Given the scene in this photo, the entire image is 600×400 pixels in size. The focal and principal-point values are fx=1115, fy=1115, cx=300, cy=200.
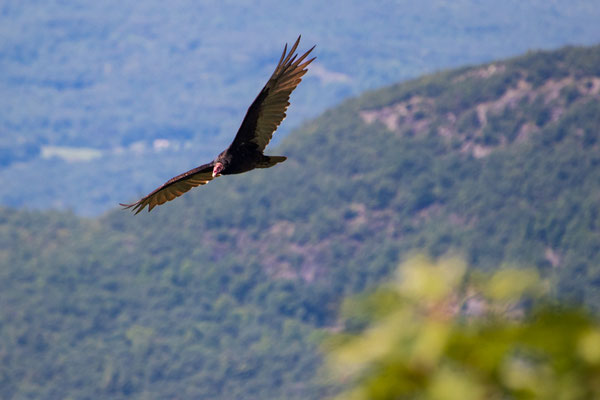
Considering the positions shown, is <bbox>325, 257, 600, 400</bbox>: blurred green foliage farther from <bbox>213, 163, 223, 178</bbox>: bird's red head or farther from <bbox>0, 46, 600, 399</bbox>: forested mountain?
<bbox>0, 46, 600, 399</bbox>: forested mountain

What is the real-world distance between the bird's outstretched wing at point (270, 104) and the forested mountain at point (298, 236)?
101 metres

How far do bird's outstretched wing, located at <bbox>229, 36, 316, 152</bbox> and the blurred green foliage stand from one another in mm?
9432

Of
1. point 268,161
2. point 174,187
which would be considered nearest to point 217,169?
point 268,161

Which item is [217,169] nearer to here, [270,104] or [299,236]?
[270,104]

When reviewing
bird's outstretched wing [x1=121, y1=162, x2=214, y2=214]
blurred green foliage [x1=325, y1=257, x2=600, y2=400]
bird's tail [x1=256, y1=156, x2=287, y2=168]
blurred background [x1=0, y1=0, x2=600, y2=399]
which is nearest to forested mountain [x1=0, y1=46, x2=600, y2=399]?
blurred background [x1=0, y1=0, x2=600, y2=399]

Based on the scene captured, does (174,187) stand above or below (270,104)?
below

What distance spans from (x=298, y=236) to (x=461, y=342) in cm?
13948

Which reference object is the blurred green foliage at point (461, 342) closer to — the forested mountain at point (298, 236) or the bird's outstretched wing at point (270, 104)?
the bird's outstretched wing at point (270, 104)

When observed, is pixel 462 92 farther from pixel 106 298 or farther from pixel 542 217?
pixel 106 298

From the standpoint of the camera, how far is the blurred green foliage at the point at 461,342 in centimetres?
198

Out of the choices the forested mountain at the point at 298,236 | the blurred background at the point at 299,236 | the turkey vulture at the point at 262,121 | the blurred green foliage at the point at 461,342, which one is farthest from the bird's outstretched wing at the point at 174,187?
the forested mountain at the point at 298,236

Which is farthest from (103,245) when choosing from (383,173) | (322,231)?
(383,173)

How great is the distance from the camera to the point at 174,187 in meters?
13.2

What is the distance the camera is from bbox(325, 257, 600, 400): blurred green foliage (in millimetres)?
1979
